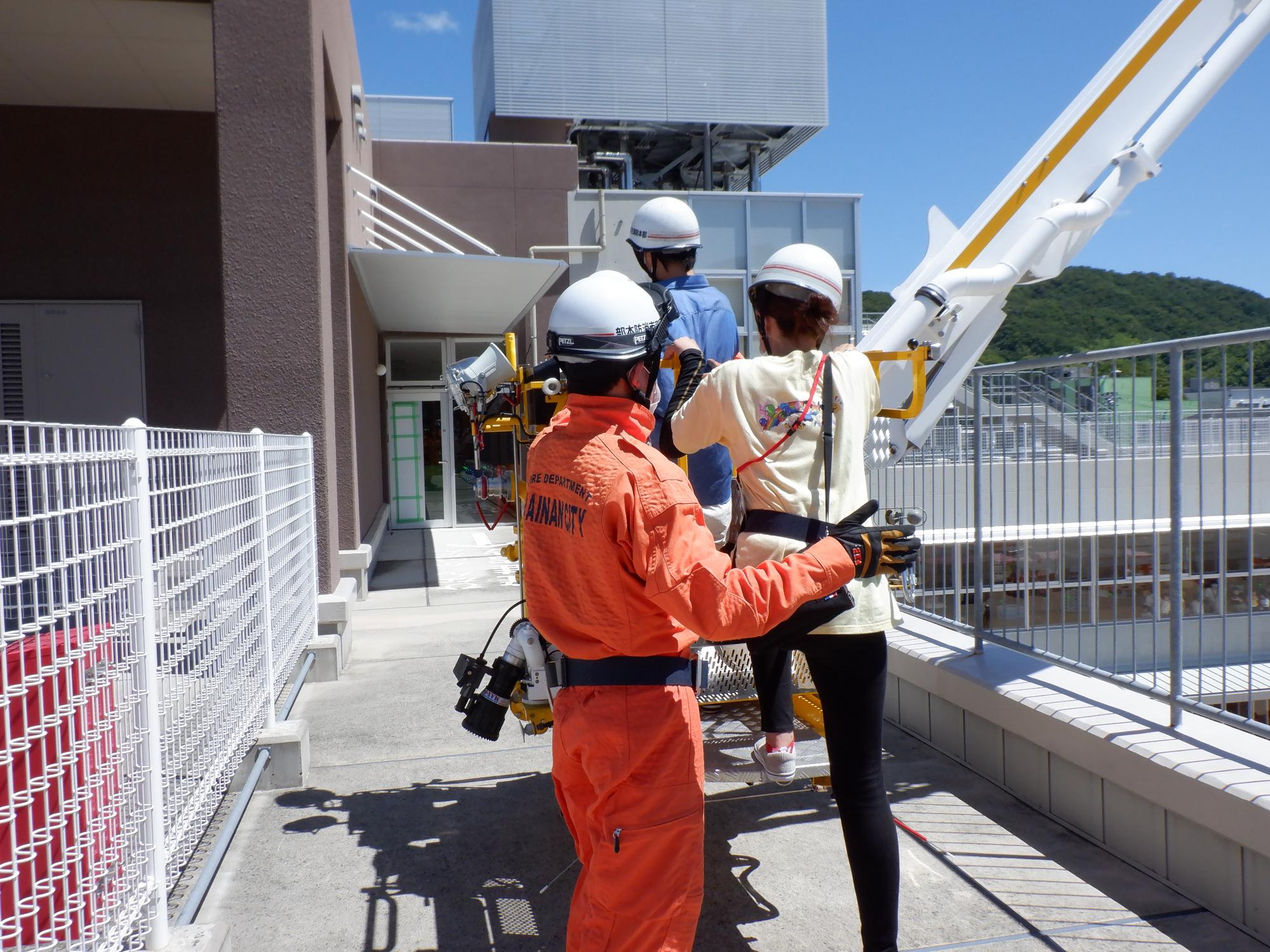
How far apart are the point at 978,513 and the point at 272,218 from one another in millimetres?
5422

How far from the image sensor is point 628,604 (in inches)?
79.0

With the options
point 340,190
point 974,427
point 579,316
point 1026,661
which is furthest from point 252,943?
point 340,190

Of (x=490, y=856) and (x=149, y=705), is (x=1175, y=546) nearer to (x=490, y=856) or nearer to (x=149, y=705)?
(x=490, y=856)

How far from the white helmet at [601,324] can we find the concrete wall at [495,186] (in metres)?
13.9

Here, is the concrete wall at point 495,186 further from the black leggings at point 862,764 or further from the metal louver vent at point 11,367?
the black leggings at point 862,764

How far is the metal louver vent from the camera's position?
32.5 ft

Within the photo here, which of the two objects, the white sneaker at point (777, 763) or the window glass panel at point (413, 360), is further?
the window glass panel at point (413, 360)

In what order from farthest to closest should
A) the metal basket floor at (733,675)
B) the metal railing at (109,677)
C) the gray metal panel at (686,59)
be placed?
the gray metal panel at (686,59)
the metal basket floor at (733,675)
the metal railing at (109,677)

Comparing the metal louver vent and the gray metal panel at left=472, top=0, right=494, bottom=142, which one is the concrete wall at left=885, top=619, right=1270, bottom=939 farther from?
the gray metal panel at left=472, top=0, right=494, bottom=142

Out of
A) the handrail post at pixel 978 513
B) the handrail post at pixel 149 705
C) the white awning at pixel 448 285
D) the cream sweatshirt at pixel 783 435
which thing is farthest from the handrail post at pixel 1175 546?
the white awning at pixel 448 285

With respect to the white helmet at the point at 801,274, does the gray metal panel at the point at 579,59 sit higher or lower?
higher

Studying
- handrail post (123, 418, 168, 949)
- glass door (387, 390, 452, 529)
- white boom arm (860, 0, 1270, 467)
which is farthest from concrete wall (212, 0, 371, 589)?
glass door (387, 390, 452, 529)

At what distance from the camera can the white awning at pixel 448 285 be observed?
9984 mm

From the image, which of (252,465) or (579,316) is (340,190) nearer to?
(252,465)
